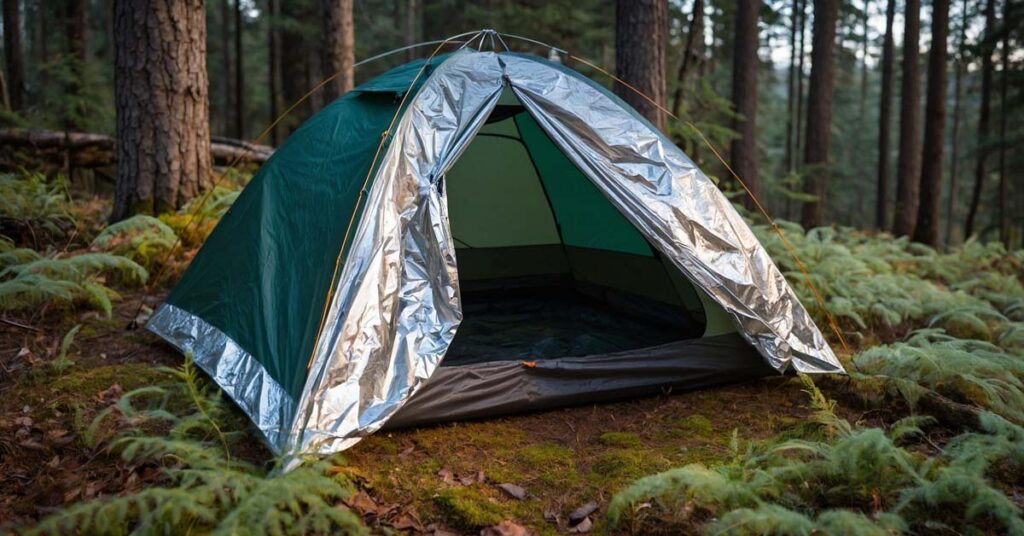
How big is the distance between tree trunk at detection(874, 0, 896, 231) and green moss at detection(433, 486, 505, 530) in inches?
545

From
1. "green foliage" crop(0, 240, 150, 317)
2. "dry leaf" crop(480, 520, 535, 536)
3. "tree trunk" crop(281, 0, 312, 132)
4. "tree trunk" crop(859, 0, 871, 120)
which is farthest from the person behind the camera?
"tree trunk" crop(859, 0, 871, 120)

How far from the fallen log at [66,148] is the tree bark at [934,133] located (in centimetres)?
873

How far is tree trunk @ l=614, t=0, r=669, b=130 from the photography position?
6125 mm

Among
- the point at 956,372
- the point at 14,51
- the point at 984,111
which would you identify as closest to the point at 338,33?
the point at 956,372

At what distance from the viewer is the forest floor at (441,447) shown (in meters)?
2.74

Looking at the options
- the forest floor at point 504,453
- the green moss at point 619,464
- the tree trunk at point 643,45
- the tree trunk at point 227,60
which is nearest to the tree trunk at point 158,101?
the forest floor at point 504,453

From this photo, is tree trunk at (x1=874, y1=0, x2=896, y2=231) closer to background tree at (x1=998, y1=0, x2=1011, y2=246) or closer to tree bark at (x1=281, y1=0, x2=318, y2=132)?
background tree at (x1=998, y1=0, x2=1011, y2=246)

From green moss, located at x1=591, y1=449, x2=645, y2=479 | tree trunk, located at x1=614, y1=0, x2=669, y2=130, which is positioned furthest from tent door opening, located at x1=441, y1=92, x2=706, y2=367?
green moss, located at x1=591, y1=449, x2=645, y2=479

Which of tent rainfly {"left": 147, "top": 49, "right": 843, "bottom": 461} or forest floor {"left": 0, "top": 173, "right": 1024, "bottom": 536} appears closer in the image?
forest floor {"left": 0, "top": 173, "right": 1024, "bottom": 536}

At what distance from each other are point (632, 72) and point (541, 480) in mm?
4183

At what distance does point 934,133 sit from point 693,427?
8.45 metres

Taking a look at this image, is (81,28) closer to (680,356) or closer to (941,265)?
(680,356)

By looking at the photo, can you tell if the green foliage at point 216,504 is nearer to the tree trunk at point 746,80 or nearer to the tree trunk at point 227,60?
the tree trunk at point 746,80

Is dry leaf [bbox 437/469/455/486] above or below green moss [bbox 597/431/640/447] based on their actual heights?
above
